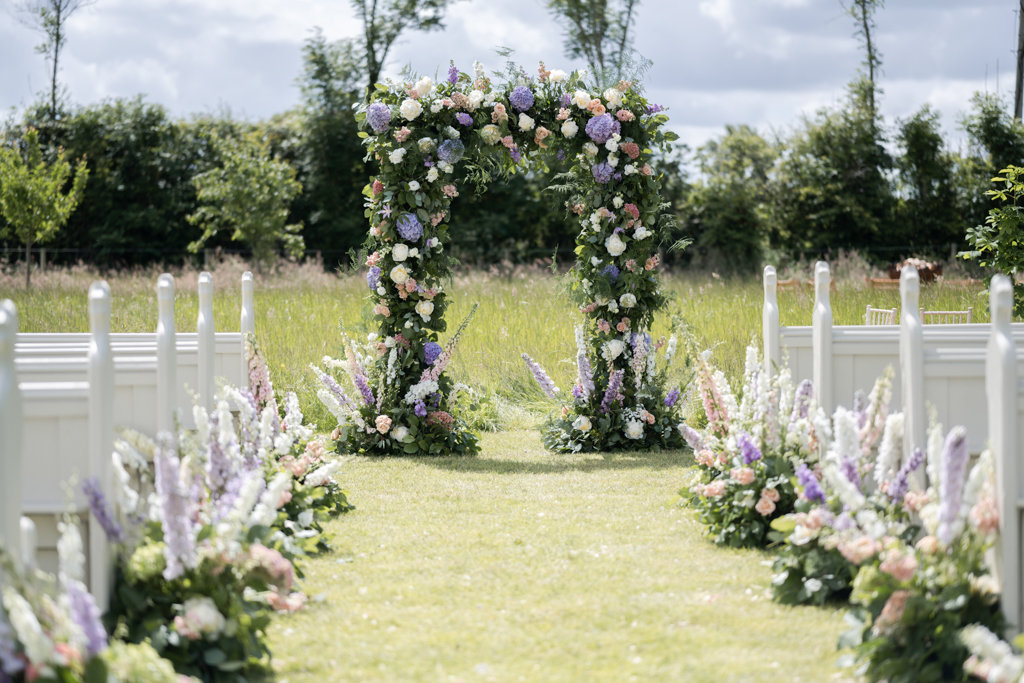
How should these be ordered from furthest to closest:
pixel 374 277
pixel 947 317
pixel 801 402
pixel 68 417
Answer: pixel 947 317, pixel 374 277, pixel 801 402, pixel 68 417

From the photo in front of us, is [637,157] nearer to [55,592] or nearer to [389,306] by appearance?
[389,306]

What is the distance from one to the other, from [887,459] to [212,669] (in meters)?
2.12

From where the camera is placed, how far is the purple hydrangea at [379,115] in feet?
22.2

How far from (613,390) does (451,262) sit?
140 centimetres

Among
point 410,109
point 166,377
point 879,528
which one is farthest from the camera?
point 410,109

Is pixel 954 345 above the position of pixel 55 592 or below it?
above

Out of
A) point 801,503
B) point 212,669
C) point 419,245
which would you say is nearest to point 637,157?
point 419,245

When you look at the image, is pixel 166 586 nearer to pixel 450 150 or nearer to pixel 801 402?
pixel 801 402

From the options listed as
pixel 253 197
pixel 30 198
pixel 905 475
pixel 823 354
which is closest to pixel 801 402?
pixel 823 354

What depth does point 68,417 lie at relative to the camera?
2857 millimetres

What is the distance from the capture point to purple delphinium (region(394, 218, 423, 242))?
686 centimetres

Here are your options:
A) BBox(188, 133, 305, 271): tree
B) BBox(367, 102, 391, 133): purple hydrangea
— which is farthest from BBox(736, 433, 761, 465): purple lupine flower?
BBox(188, 133, 305, 271): tree

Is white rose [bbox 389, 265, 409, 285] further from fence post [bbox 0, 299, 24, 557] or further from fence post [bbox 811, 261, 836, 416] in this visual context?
fence post [bbox 0, 299, 24, 557]

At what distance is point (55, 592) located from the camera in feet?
7.91
